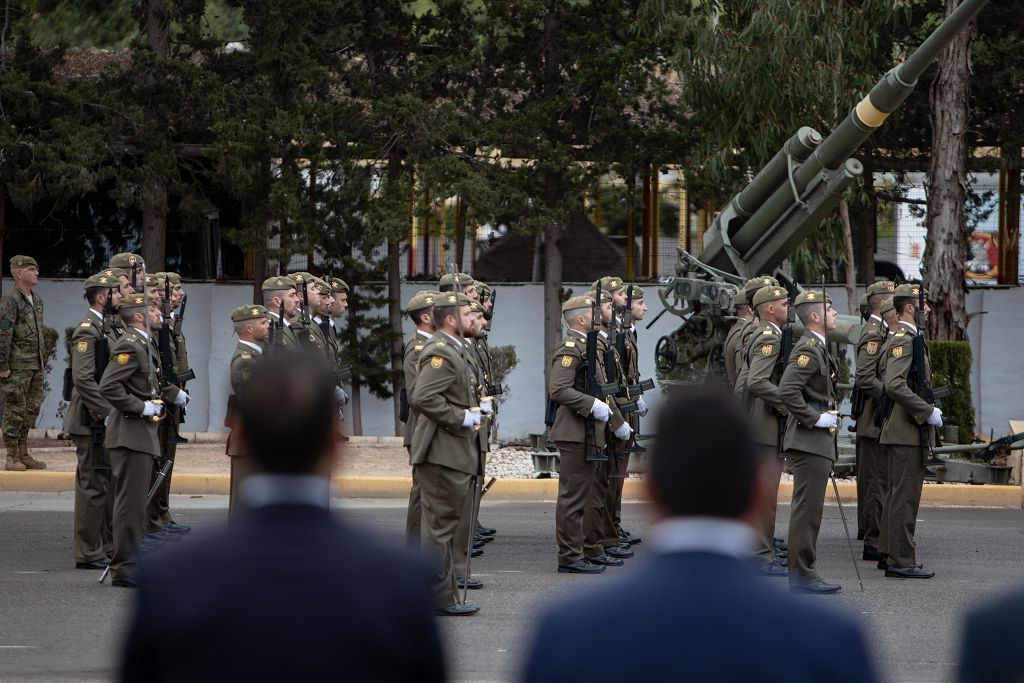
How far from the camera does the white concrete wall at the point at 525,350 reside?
2048 cm

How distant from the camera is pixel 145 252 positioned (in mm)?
19016

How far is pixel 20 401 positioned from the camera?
563 inches

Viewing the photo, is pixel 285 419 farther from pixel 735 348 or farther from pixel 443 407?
pixel 735 348

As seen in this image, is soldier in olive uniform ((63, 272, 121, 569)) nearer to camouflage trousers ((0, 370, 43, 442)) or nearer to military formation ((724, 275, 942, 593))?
camouflage trousers ((0, 370, 43, 442))

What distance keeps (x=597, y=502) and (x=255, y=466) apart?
318 inches

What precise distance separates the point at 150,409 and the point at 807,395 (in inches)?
167

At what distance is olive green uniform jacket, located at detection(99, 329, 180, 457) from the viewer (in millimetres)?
9461

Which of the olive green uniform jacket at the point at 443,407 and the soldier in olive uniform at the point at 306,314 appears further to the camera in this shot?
the soldier in olive uniform at the point at 306,314

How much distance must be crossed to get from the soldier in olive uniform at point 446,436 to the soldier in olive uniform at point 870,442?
3617 mm

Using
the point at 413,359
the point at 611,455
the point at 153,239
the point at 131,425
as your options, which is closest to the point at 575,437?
the point at 611,455

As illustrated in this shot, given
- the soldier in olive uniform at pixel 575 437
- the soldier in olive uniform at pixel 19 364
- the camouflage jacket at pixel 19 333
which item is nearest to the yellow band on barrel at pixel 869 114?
the soldier in olive uniform at pixel 575 437

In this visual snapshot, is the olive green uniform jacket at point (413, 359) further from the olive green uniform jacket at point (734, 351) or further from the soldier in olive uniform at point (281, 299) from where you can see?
the olive green uniform jacket at point (734, 351)

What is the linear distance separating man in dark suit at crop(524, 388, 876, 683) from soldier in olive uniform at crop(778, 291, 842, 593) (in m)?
6.74

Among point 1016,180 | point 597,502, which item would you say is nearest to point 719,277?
point 597,502
